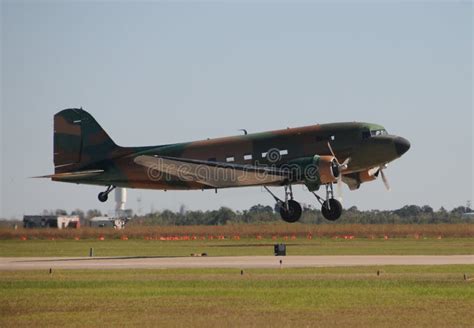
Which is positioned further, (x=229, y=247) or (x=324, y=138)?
(x=229, y=247)

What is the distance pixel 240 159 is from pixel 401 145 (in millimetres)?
9178

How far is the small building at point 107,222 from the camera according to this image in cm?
9000

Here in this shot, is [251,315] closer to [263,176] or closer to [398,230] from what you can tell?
[263,176]

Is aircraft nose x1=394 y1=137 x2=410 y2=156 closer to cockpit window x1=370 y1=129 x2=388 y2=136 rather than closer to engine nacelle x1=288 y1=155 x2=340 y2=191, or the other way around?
cockpit window x1=370 y1=129 x2=388 y2=136

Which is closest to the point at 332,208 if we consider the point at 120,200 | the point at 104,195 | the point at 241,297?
the point at 104,195

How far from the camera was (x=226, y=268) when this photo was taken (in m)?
43.8

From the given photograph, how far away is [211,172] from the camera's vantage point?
183 ft

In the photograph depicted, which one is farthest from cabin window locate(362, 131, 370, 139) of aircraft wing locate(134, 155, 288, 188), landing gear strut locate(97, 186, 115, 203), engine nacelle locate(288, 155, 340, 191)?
landing gear strut locate(97, 186, 115, 203)

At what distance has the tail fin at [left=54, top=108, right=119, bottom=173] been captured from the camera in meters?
60.6

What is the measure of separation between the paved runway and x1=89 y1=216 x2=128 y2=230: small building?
35.7m

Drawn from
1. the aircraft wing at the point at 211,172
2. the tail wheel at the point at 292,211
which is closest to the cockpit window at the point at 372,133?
the aircraft wing at the point at 211,172

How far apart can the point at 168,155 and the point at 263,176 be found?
708 centimetres

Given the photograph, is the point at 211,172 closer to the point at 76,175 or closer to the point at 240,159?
the point at 240,159

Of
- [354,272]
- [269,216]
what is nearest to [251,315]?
[354,272]
